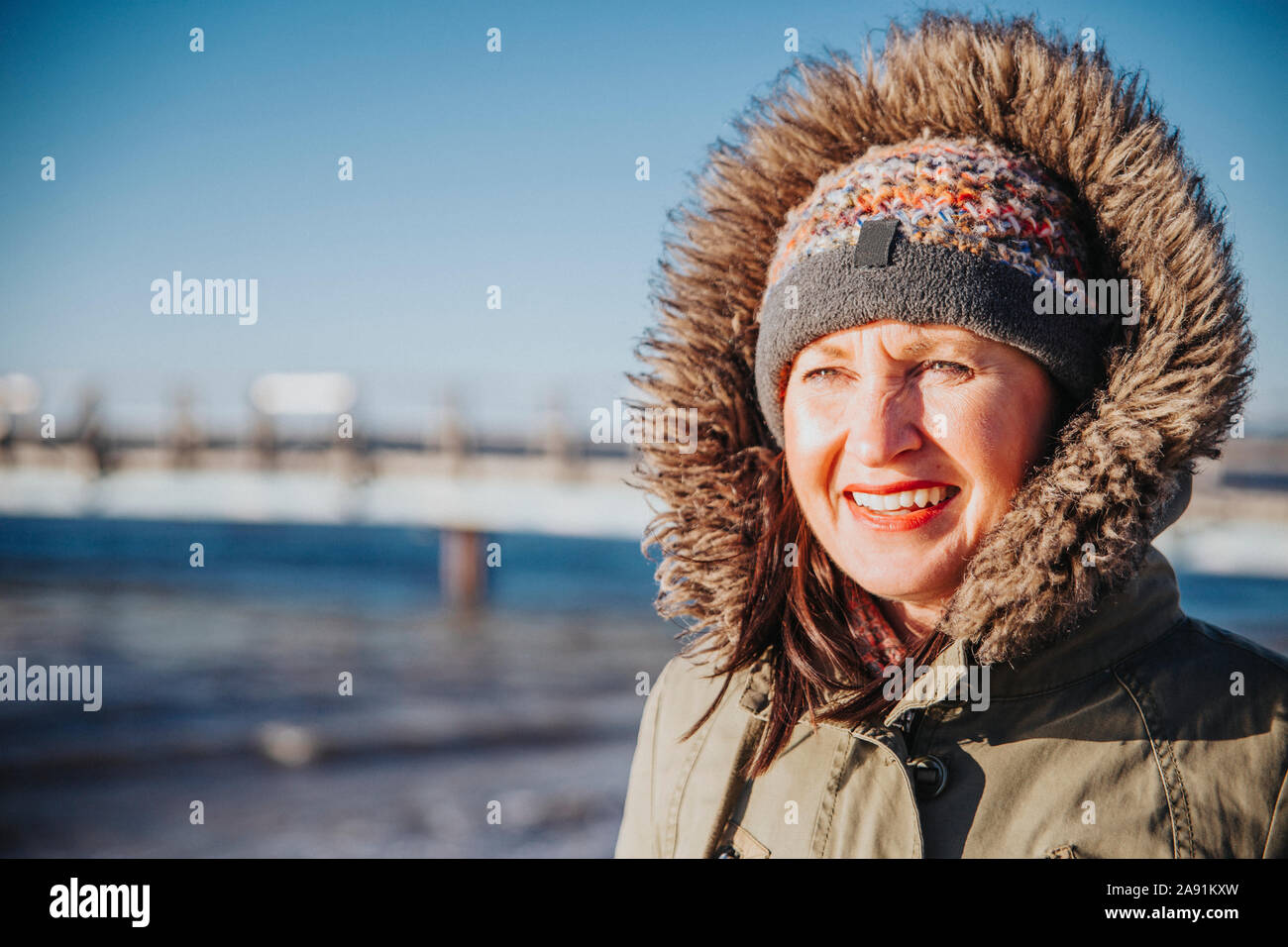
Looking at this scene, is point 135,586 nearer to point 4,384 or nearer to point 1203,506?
point 4,384

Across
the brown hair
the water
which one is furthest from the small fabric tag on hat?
the water

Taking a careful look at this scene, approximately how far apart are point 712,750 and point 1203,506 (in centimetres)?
1541

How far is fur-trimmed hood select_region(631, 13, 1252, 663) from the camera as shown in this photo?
157 centimetres

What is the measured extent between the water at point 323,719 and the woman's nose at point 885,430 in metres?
5.71

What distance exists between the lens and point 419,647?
17438mm

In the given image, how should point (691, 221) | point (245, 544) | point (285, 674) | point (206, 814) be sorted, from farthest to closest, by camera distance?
1. point (245, 544)
2. point (285, 674)
3. point (206, 814)
4. point (691, 221)

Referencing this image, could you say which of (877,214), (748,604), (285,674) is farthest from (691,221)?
(285,674)

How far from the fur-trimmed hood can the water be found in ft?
17.4

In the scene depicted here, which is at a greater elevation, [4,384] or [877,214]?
[4,384]

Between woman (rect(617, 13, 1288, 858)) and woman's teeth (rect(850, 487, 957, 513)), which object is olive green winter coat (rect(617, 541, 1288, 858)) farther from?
woman's teeth (rect(850, 487, 957, 513))

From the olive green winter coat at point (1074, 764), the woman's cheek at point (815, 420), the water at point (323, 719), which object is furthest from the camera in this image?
the water at point (323, 719)

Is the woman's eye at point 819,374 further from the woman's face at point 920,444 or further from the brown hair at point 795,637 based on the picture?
the brown hair at point 795,637

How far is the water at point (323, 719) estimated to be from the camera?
24.4ft

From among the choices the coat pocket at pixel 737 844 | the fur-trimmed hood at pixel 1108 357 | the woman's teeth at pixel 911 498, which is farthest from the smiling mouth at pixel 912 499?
the coat pocket at pixel 737 844
